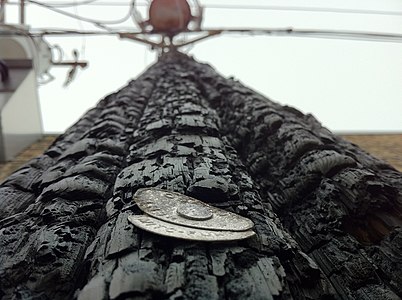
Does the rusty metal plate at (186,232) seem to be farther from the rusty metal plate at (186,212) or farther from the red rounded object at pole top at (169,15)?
the red rounded object at pole top at (169,15)

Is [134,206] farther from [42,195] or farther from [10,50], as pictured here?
[10,50]

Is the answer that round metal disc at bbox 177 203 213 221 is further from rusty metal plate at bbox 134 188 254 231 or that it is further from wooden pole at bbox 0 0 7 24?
wooden pole at bbox 0 0 7 24

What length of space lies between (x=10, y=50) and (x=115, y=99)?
2.79 m

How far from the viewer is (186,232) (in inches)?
31.2

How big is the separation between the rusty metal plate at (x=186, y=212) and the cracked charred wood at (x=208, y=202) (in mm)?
31

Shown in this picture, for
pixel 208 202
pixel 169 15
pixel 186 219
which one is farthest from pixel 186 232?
pixel 169 15

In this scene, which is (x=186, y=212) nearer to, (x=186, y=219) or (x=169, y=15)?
(x=186, y=219)

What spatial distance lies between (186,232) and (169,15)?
9.30ft

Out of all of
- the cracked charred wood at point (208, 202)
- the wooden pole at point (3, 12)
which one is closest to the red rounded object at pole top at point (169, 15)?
the wooden pole at point (3, 12)

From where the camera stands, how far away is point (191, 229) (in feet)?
2.64

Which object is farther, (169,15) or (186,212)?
(169,15)

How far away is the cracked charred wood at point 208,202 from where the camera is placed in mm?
736

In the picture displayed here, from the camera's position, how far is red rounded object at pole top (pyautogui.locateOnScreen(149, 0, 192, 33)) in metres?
3.43

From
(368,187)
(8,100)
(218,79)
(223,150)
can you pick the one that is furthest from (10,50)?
(368,187)
